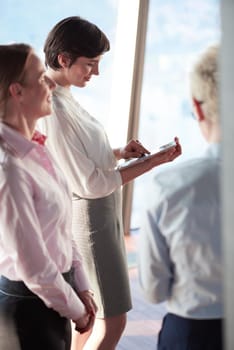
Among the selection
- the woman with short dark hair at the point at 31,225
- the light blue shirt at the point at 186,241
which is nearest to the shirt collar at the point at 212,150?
the light blue shirt at the point at 186,241

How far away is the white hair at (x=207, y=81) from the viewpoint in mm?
893

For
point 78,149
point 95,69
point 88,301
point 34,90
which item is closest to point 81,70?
point 95,69

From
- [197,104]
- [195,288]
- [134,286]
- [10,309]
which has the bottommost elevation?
[134,286]

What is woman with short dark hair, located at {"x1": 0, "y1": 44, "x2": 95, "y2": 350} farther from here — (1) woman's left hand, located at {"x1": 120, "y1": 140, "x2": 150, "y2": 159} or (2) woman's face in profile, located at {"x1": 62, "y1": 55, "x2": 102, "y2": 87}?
(1) woman's left hand, located at {"x1": 120, "y1": 140, "x2": 150, "y2": 159}

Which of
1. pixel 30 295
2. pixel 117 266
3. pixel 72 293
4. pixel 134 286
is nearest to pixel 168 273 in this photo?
pixel 72 293

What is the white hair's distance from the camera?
0.89 metres

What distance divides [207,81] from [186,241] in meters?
0.29

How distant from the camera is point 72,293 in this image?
1.18 m

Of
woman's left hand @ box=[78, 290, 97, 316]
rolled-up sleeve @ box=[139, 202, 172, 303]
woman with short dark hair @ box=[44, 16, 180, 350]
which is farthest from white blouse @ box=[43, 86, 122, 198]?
rolled-up sleeve @ box=[139, 202, 172, 303]

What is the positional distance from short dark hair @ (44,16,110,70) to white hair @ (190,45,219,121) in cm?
62

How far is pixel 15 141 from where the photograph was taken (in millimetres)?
1138

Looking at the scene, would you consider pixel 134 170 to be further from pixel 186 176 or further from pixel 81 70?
pixel 186 176

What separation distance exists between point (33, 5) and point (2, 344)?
196 centimetres

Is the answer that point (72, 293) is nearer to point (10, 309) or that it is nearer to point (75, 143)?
point (10, 309)
